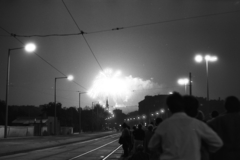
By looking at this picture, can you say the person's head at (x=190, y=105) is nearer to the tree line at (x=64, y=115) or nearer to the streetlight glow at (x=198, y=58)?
the streetlight glow at (x=198, y=58)

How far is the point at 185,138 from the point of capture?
3180 millimetres

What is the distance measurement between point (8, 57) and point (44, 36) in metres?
8.15

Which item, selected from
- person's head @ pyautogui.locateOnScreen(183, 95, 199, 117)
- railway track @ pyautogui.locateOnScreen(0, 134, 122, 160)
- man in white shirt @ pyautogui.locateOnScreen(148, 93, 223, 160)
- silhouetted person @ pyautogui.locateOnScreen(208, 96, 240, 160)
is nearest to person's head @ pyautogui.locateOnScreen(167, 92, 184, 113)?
man in white shirt @ pyautogui.locateOnScreen(148, 93, 223, 160)

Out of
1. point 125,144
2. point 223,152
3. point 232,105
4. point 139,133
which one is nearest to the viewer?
point 223,152

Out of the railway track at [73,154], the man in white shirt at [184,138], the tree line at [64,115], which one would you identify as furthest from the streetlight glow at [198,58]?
the tree line at [64,115]

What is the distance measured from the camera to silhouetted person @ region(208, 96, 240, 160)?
409 cm

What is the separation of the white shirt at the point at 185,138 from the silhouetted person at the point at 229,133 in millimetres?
915

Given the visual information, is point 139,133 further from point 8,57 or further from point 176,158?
point 8,57

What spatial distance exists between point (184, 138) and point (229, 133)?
4.02 ft

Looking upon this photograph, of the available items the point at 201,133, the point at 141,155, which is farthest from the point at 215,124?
the point at 141,155

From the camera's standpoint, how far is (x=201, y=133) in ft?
10.5

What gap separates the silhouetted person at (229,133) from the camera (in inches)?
161

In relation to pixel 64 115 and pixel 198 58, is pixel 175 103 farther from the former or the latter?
pixel 64 115

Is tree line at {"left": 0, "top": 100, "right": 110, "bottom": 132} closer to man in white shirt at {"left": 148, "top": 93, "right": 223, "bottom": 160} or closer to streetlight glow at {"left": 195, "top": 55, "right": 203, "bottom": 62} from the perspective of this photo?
streetlight glow at {"left": 195, "top": 55, "right": 203, "bottom": 62}
